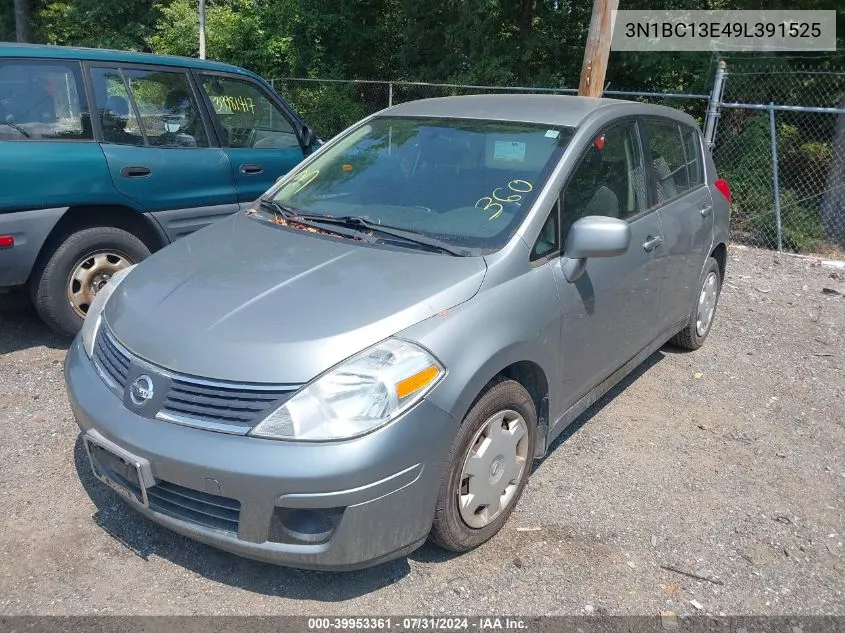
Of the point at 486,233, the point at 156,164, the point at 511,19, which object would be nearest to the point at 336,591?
the point at 486,233

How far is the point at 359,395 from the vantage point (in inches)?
99.4

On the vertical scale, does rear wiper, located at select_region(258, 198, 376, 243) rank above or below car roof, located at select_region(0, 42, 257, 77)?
below

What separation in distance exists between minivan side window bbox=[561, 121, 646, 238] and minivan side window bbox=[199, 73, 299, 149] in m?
3.24

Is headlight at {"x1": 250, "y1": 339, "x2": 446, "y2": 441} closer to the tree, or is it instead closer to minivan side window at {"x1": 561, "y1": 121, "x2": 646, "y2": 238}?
minivan side window at {"x1": 561, "y1": 121, "x2": 646, "y2": 238}

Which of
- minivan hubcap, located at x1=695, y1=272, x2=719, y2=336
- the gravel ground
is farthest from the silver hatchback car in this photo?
minivan hubcap, located at x1=695, y1=272, x2=719, y2=336

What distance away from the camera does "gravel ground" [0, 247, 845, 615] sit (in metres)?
2.81

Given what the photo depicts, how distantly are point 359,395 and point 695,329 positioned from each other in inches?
141

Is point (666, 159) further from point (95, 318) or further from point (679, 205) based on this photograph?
point (95, 318)

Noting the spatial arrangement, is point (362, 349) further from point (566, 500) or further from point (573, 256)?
point (566, 500)

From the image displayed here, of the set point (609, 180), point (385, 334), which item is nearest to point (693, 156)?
point (609, 180)

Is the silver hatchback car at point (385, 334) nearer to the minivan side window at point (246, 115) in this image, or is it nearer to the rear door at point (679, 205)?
the rear door at point (679, 205)

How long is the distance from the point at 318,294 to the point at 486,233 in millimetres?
852

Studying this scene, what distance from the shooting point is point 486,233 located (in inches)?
128

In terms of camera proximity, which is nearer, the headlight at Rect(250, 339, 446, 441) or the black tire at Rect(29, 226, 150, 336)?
the headlight at Rect(250, 339, 446, 441)
